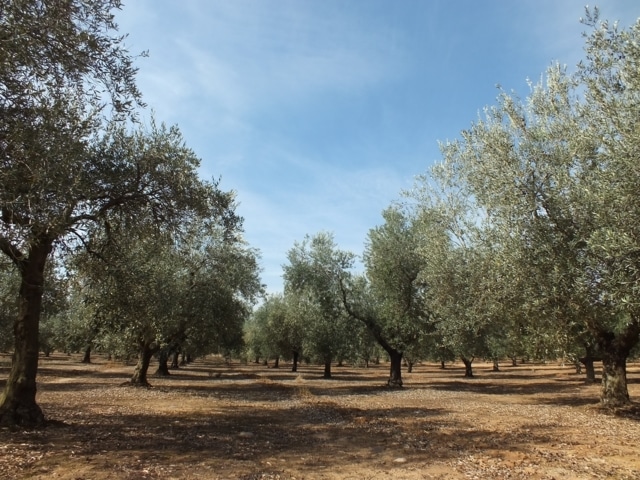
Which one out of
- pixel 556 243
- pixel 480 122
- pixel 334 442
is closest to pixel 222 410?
pixel 334 442

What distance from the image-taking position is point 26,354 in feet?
42.4

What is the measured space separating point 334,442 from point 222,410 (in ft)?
27.6

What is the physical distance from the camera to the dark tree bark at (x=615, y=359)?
1839 cm

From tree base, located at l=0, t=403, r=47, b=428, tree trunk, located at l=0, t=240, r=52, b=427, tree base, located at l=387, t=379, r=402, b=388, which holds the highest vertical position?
tree trunk, located at l=0, t=240, r=52, b=427

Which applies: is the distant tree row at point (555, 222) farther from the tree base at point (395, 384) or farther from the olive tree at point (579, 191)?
the tree base at point (395, 384)

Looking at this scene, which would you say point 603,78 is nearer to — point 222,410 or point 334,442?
point 334,442

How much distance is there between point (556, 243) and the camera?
14906 millimetres

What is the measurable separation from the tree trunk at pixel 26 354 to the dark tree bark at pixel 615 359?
20.3 m

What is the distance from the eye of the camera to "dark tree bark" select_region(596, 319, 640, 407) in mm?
18391

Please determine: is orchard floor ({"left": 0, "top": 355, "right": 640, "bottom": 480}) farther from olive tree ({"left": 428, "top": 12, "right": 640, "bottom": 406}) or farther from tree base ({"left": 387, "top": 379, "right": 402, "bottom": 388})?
tree base ({"left": 387, "top": 379, "right": 402, "bottom": 388})

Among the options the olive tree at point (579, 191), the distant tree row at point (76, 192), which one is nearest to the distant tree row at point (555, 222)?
the olive tree at point (579, 191)

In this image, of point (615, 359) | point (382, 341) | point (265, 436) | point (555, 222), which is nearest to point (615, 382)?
point (615, 359)

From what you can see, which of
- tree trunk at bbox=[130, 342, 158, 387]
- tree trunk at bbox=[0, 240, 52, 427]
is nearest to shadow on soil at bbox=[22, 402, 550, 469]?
tree trunk at bbox=[0, 240, 52, 427]

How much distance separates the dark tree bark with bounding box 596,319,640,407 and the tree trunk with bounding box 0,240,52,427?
66.7 feet
